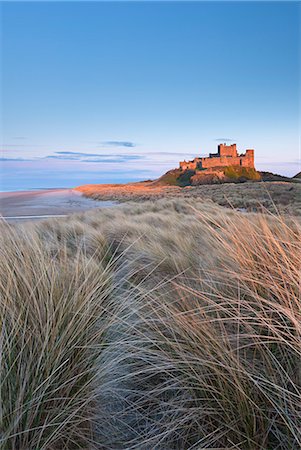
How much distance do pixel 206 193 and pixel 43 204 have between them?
4485mm

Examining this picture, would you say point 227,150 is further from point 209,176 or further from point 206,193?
point 206,193

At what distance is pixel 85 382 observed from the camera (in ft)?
3.56

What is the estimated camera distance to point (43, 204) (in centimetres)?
674

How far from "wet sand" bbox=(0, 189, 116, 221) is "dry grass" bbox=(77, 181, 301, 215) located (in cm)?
30

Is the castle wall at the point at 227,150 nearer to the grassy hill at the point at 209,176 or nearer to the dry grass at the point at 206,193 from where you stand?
the grassy hill at the point at 209,176

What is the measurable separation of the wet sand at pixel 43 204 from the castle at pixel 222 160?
2286 millimetres

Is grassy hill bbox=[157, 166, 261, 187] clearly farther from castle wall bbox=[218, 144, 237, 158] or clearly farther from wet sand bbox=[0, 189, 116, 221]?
wet sand bbox=[0, 189, 116, 221]

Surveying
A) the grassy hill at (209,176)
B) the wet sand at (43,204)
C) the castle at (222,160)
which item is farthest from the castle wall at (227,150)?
the wet sand at (43,204)

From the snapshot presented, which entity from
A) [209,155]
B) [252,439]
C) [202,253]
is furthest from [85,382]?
[209,155]

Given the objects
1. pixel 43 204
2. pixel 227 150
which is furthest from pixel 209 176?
pixel 43 204

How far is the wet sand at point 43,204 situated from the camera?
617cm

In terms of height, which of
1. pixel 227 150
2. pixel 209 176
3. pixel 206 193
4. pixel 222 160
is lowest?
pixel 206 193

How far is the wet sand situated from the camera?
243 inches

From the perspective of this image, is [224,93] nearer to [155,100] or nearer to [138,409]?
[155,100]
